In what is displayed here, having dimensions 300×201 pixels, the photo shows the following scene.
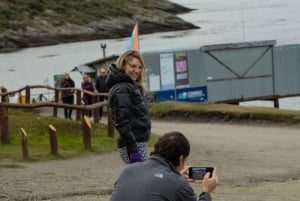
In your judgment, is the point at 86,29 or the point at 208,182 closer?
the point at 208,182

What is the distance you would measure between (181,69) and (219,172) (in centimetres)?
1756

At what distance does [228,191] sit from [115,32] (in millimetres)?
100582

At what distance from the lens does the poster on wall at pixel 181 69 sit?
29.6 meters

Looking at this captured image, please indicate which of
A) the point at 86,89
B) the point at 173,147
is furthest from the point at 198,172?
the point at 86,89

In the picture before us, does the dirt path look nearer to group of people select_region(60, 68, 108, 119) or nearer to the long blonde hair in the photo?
the long blonde hair

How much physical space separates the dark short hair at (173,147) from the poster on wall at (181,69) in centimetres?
2459

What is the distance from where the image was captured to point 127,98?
7.04 meters

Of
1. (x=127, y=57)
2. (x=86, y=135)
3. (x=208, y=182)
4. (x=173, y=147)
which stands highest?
(x=127, y=57)

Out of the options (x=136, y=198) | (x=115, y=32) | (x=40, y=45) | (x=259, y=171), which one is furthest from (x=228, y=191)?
(x=115, y=32)

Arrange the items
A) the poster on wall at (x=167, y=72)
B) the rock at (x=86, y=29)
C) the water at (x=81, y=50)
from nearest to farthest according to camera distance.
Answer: the poster on wall at (x=167, y=72)
the water at (x=81, y=50)
the rock at (x=86, y=29)

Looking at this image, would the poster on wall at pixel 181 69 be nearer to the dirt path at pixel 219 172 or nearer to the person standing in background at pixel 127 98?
the dirt path at pixel 219 172

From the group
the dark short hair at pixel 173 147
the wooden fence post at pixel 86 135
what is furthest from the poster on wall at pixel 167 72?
the dark short hair at pixel 173 147

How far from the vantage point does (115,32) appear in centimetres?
11012

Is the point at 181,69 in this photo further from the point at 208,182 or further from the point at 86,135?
the point at 208,182
